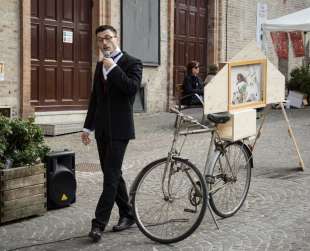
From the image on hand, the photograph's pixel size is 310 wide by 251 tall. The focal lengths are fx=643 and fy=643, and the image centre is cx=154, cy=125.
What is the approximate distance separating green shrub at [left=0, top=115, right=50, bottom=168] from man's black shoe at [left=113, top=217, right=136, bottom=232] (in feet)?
4.01

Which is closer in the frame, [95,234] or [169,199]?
[95,234]

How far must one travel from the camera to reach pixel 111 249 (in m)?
5.25

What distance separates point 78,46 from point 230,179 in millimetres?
10009

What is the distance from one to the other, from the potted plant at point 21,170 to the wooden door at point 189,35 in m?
12.8

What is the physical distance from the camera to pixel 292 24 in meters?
15.5

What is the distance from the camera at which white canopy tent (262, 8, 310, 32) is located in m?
15.3

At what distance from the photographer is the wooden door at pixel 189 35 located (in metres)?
19.2

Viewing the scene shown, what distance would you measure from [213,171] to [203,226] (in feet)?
1.71

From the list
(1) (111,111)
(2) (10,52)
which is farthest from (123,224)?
(2) (10,52)

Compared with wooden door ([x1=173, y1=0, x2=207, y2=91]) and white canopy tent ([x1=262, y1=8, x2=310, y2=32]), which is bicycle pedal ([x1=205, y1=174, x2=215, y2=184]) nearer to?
white canopy tent ([x1=262, y1=8, x2=310, y2=32])

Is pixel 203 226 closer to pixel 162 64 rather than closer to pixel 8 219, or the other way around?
pixel 8 219

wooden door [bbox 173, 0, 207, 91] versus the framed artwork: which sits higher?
wooden door [bbox 173, 0, 207, 91]

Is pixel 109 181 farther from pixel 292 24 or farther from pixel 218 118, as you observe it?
pixel 292 24

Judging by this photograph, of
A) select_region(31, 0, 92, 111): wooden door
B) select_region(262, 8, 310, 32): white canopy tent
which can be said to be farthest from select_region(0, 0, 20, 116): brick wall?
select_region(262, 8, 310, 32): white canopy tent
